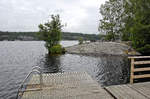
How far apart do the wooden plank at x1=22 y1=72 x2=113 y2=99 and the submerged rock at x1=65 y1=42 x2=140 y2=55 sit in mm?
17071

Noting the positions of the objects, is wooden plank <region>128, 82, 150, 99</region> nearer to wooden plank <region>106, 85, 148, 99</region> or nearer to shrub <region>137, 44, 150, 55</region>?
wooden plank <region>106, 85, 148, 99</region>

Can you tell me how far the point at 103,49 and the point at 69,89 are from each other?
1968 centimetres

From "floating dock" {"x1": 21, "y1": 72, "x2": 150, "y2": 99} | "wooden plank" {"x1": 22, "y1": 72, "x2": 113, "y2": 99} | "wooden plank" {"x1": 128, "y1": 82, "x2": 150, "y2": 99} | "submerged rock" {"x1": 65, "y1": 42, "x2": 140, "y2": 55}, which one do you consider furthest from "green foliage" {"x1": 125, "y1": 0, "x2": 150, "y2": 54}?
"wooden plank" {"x1": 22, "y1": 72, "x2": 113, "y2": 99}

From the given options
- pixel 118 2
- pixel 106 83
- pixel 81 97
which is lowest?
pixel 106 83

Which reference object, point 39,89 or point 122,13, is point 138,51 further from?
point 39,89

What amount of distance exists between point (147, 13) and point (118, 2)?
1436cm

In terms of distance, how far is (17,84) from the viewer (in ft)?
25.3

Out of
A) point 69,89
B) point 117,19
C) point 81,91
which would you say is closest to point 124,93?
point 81,91

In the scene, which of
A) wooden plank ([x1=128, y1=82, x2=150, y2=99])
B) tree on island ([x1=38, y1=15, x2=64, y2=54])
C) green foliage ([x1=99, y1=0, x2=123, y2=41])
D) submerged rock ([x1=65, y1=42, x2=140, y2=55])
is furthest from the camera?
green foliage ([x1=99, y1=0, x2=123, y2=41])

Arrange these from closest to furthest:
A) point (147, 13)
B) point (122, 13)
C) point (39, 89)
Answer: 1. point (39, 89)
2. point (147, 13)
3. point (122, 13)

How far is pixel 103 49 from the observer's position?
2434 centimetres

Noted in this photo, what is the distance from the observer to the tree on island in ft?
74.9

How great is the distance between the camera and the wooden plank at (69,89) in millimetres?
4934

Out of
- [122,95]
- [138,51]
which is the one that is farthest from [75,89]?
[138,51]
